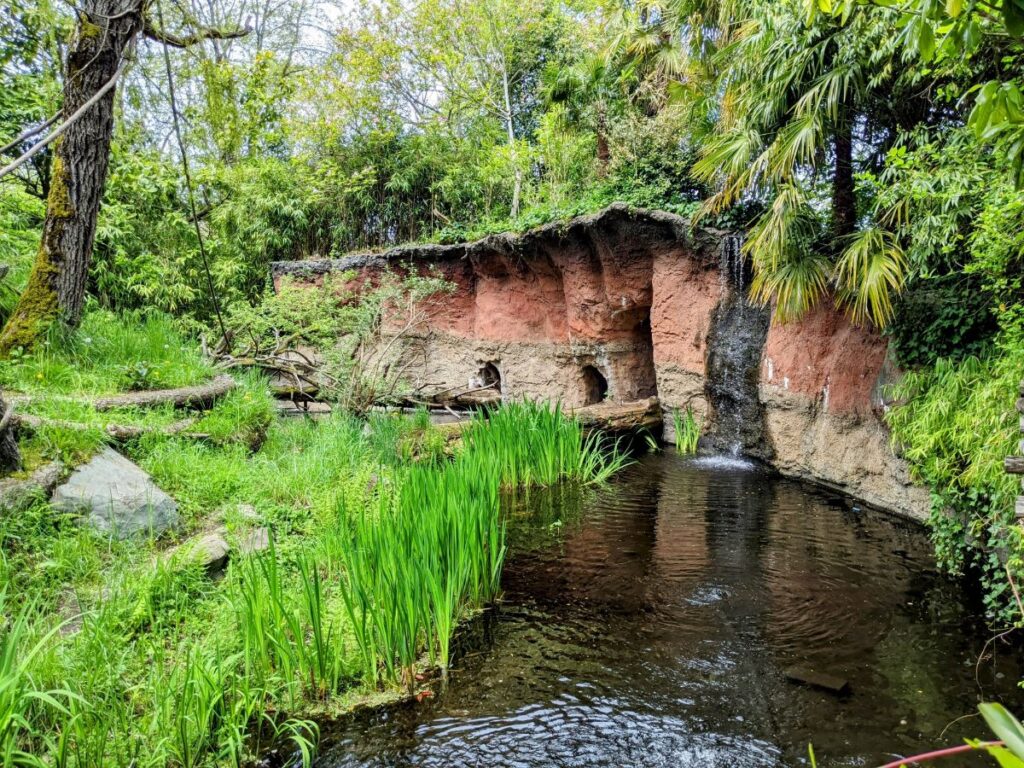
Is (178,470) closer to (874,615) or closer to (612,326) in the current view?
(874,615)

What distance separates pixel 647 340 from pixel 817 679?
810 cm

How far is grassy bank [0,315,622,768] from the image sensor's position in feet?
7.61

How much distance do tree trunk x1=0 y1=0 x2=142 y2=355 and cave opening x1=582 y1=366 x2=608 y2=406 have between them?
25.8 feet

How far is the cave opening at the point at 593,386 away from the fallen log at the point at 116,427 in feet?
24.3

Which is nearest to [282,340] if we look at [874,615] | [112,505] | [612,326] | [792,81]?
[112,505]

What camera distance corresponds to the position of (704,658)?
3311 millimetres

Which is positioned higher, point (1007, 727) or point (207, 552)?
point (1007, 727)

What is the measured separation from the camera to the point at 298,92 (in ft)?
48.5

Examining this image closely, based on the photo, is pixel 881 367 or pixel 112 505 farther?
pixel 881 367

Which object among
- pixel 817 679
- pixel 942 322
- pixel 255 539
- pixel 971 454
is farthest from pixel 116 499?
pixel 942 322

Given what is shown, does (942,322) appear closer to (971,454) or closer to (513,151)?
(971,454)

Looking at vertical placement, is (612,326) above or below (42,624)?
above

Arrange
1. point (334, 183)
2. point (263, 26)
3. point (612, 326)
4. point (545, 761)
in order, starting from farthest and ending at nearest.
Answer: point (263, 26), point (334, 183), point (612, 326), point (545, 761)

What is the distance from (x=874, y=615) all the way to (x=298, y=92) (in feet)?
50.8
